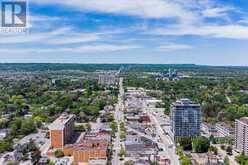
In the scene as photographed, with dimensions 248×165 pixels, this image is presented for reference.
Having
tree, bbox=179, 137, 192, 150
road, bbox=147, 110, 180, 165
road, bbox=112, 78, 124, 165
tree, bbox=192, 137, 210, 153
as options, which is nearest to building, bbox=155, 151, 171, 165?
road, bbox=147, 110, 180, 165

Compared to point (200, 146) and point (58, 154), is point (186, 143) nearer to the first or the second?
point (200, 146)

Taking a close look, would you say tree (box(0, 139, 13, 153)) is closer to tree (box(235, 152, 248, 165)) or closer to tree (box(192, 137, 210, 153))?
tree (box(192, 137, 210, 153))

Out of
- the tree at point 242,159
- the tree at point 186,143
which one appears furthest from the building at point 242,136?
the tree at point 186,143

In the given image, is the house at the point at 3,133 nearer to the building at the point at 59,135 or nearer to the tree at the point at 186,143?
the building at the point at 59,135

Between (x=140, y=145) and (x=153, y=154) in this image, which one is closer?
(x=153, y=154)

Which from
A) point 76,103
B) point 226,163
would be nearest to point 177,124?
point 226,163

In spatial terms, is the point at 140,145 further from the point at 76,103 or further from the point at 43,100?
the point at 43,100
